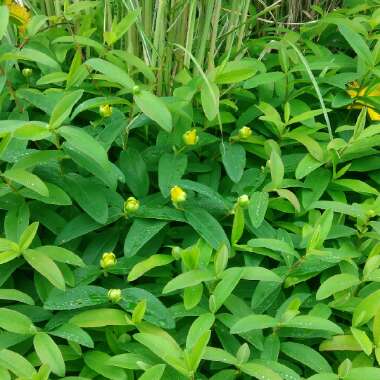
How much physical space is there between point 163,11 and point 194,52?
166mm

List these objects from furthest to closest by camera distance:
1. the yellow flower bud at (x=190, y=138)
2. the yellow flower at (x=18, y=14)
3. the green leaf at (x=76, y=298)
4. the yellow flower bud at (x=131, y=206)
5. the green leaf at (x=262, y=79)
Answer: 1. the yellow flower at (x=18, y=14)
2. the green leaf at (x=262, y=79)
3. the yellow flower bud at (x=190, y=138)
4. the yellow flower bud at (x=131, y=206)
5. the green leaf at (x=76, y=298)

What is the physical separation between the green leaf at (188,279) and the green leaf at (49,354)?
0.56 ft

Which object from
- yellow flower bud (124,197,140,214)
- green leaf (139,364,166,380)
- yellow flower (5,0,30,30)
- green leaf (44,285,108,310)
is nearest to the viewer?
green leaf (139,364,166,380)

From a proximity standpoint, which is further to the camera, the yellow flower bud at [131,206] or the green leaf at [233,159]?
the green leaf at [233,159]

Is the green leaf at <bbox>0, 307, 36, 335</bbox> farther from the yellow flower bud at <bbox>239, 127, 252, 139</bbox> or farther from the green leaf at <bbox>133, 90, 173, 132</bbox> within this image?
the yellow flower bud at <bbox>239, 127, 252, 139</bbox>

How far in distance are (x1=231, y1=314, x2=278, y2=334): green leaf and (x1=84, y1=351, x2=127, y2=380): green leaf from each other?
0.55 ft

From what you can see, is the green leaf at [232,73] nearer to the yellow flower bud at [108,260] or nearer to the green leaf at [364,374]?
the yellow flower bud at [108,260]

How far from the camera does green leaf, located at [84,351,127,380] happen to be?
0.92 metres

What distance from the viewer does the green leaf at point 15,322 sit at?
916 millimetres

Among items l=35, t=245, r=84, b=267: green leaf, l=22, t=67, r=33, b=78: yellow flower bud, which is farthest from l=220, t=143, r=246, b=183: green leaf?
l=22, t=67, r=33, b=78: yellow flower bud

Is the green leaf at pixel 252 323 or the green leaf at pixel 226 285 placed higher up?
the green leaf at pixel 226 285

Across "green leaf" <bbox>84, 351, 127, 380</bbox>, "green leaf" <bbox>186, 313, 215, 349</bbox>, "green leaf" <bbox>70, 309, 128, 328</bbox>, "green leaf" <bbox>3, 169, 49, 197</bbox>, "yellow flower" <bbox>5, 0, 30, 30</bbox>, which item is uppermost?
"yellow flower" <bbox>5, 0, 30, 30</bbox>

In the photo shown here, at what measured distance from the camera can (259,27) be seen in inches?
67.1

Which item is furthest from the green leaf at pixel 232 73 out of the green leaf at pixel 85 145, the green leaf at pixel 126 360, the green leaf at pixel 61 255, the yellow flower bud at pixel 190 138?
the green leaf at pixel 126 360
